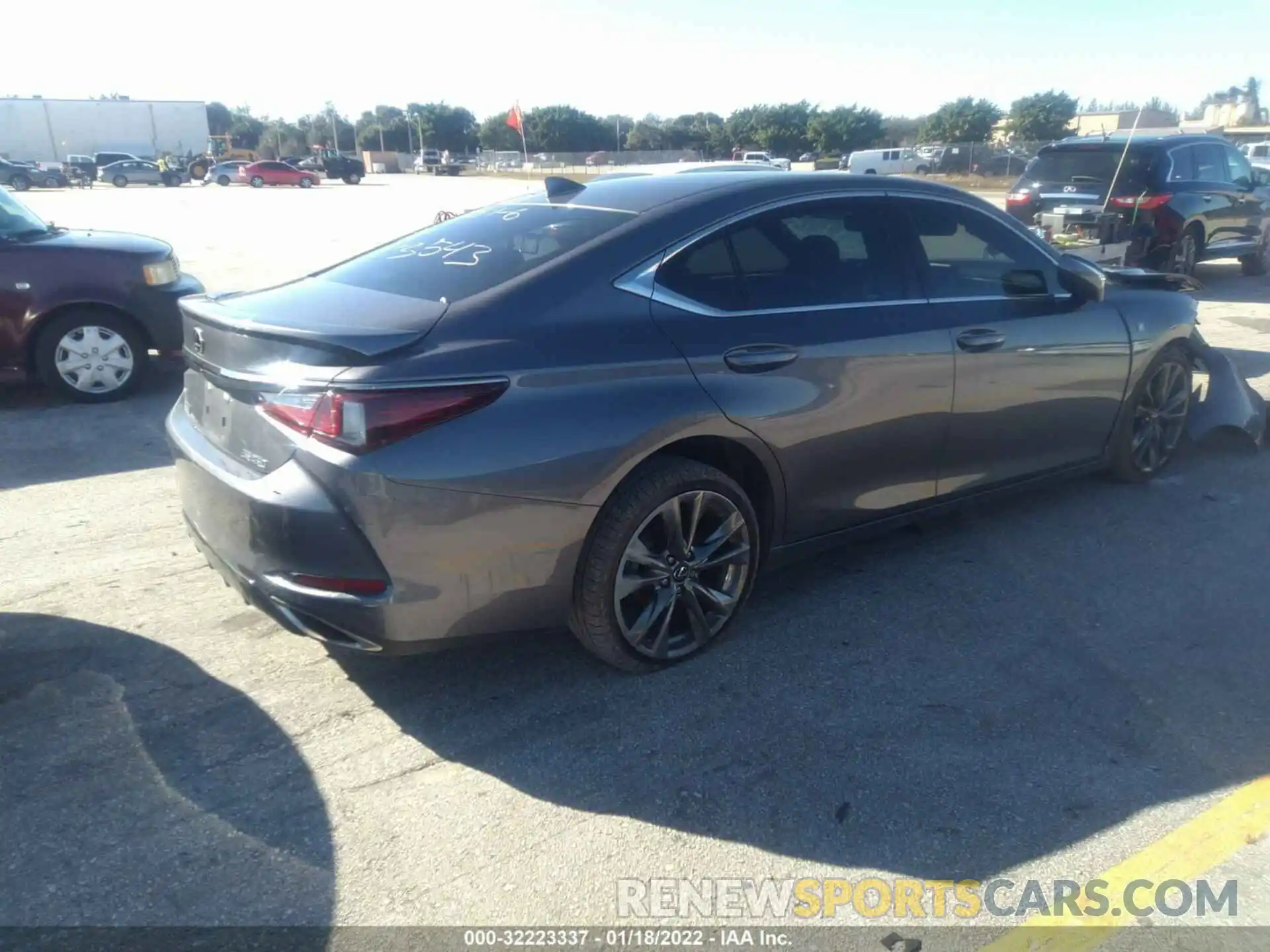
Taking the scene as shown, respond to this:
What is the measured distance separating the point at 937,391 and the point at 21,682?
11.6ft

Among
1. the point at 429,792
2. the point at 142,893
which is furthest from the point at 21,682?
the point at 429,792

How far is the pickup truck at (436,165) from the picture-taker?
7112cm

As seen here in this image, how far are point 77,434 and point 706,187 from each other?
4.75 m

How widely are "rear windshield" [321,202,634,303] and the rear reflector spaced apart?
935 mm

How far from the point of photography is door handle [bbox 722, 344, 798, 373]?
142 inches

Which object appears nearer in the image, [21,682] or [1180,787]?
[1180,787]

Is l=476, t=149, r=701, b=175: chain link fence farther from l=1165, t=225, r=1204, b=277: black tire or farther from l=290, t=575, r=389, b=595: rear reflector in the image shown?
l=290, t=575, r=389, b=595: rear reflector

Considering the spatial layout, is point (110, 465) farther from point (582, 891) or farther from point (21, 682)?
point (582, 891)

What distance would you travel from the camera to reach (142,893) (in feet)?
8.56

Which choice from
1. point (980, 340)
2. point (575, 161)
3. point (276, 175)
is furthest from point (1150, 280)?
point (575, 161)

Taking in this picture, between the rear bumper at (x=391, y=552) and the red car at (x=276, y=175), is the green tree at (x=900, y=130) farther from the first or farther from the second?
the rear bumper at (x=391, y=552)

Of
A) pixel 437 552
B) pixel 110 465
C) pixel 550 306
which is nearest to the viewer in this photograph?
pixel 437 552

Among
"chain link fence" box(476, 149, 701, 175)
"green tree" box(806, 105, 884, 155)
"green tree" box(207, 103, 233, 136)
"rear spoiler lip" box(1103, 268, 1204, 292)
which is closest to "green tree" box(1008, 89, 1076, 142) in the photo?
"green tree" box(806, 105, 884, 155)

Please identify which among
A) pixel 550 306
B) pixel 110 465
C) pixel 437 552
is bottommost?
pixel 110 465
